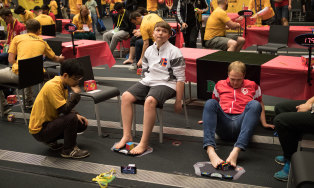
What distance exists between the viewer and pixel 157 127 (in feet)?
13.0

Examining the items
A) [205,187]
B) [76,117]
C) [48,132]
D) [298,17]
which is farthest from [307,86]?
[298,17]

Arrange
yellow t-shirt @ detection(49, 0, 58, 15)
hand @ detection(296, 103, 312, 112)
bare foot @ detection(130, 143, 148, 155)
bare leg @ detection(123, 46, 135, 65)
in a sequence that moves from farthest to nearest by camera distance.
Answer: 1. yellow t-shirt @ detection(49, 0, 58, 15)
2. bare leg @ detection(123, 46, 135, 65)
3. bare foot @ detection(130, 143, 148, 155)
4. hand @ detection(296, 103, 312, 112)

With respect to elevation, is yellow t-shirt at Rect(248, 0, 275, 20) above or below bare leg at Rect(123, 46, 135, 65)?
above

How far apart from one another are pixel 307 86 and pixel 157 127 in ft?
5.39

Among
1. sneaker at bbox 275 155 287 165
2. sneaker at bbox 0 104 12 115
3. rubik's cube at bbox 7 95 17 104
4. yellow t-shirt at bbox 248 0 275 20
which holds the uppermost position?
yellow t-shirt at bbox 248 0 275 20

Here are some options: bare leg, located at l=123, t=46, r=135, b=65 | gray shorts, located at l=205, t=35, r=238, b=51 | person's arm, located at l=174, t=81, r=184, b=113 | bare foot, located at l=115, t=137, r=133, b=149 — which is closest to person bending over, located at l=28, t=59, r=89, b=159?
bare foot, located at l=115, t=137, r=133, b=149

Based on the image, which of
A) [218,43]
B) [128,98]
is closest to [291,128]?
[128,98]

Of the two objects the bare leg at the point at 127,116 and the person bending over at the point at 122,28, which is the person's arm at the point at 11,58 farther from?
the person bending over at the point at 122,28

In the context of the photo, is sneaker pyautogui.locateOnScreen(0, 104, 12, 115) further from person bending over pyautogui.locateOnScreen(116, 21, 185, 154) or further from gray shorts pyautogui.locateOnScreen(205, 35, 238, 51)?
gray shorts pyautogui.locateOnScreen(205, 35, 238, 51)

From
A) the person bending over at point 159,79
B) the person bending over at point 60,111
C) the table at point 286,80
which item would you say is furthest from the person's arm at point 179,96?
the person bending over at point 60,111

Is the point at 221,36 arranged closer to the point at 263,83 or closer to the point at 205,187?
the point at 263,83

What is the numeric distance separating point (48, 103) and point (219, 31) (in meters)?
3.38

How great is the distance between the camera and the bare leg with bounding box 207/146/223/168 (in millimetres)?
2934

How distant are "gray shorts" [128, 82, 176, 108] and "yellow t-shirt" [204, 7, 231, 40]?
7.84 ft
